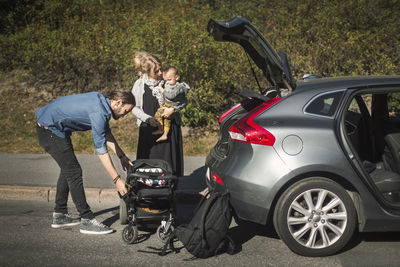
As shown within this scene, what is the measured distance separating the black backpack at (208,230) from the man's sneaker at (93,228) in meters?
0.89

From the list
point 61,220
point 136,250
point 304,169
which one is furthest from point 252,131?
point 61,220

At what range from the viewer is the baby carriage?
431cm

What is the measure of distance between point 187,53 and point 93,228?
569 centimetres

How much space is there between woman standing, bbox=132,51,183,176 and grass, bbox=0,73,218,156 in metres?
3.14

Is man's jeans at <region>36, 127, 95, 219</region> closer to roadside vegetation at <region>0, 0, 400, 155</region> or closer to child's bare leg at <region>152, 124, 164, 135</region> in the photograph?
child's bare leg at <region>152, 124, 164, 135</region>

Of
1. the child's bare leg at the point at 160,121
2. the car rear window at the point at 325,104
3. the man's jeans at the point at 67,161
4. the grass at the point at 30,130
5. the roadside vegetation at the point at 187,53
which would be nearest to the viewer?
the car rear window at the point at 325,104

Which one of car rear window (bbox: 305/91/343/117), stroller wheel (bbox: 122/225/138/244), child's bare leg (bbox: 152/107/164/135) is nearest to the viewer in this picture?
car rear window (bbox: 305/91/343/117)

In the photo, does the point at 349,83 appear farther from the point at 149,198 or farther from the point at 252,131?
the point at 149,198

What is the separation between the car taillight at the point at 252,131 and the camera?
4.01 metres

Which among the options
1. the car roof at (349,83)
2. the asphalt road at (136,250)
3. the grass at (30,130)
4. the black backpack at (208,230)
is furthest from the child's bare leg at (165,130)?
the grass at (30,130)

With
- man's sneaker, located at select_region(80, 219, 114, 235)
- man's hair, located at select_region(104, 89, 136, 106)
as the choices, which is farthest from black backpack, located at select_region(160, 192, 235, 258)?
man's hair, located at select_region(104, 89, 136, 106)

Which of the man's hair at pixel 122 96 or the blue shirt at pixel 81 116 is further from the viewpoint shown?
the man's hair at pixel 122 96

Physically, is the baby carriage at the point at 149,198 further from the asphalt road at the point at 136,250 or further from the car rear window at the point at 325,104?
the car rear window at the point at 325,104

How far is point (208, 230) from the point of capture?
3990 mm
